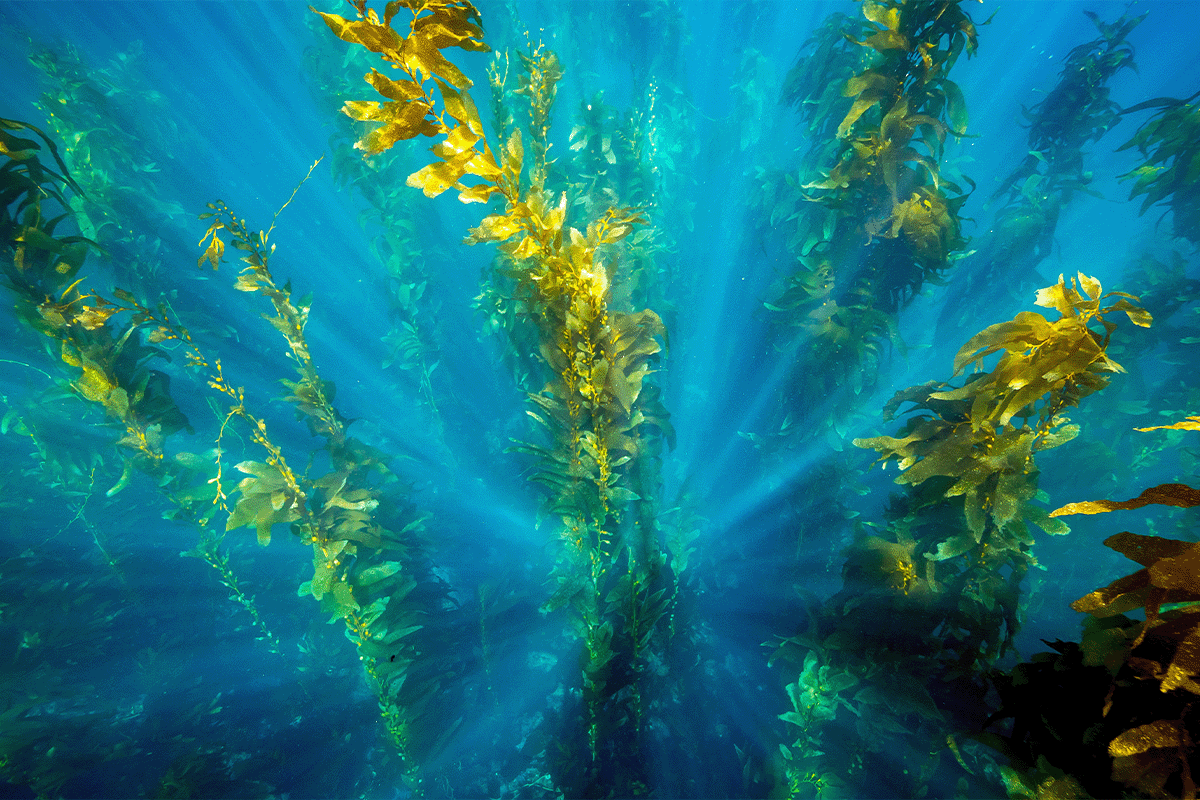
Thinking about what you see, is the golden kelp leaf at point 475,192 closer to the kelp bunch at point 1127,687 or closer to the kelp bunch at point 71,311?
the kelp bunch at point 1127,687

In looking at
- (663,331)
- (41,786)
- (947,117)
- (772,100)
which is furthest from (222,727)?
(772,100)

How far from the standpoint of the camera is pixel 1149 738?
76 centimetres

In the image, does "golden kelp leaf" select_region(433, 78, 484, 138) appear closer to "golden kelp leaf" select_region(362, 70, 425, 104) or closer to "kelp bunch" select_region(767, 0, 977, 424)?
"golden kelp leaf" select_region(362, 70, 425, 104)

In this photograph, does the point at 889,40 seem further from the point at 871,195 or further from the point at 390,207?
the point at 390,207

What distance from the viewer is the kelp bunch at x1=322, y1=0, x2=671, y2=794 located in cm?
93

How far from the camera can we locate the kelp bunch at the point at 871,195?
2070mm

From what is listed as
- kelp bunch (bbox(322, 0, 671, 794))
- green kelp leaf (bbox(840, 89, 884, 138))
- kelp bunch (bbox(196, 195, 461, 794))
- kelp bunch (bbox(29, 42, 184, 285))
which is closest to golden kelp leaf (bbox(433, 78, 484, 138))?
kelp bunch (bbox(322, 0, 671, 794))

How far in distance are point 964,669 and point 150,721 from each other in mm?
5215

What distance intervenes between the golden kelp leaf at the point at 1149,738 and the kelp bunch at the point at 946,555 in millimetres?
547

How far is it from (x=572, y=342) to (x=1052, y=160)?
6.66 metres

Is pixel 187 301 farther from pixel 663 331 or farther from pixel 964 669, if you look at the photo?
pixel 964 669

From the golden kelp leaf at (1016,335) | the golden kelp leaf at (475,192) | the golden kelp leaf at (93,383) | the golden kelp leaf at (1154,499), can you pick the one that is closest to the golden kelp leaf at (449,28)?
the golden kelp leaf at (475,192)

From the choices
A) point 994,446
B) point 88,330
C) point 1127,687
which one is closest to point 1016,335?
point 994,446

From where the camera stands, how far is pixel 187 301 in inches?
186
